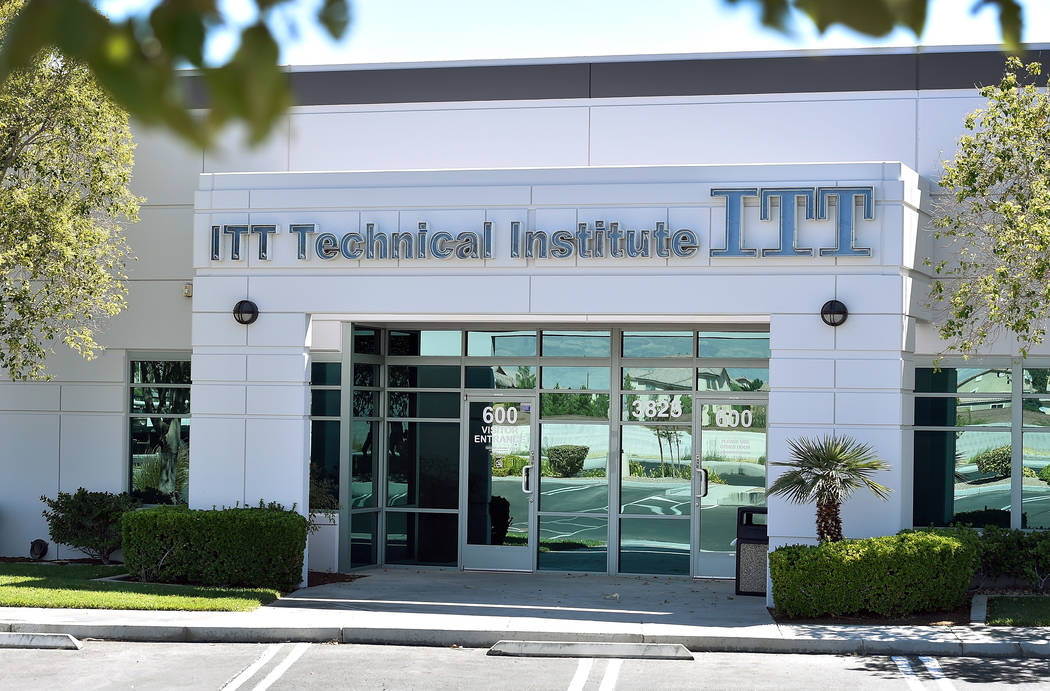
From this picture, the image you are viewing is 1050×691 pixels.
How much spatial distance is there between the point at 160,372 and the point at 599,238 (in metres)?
7.28

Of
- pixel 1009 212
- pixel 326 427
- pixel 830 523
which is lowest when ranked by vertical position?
pixel 830 523

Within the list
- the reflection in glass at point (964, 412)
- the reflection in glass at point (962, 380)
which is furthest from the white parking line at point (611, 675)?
the reflection in glass at point (962, 380)

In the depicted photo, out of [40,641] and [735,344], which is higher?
[735,344]

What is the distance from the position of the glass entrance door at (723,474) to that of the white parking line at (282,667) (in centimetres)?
626

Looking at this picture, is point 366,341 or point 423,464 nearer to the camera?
point 366,341

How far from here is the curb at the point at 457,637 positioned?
38.6ft

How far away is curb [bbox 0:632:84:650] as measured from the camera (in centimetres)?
1153

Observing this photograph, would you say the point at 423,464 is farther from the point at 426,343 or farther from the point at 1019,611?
the point at 1019,611

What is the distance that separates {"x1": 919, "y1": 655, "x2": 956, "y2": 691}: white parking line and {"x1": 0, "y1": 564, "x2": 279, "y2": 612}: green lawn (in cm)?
677

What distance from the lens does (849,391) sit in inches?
558

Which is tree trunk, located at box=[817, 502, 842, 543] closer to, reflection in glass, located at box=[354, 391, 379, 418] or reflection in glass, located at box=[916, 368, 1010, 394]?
reflection in glass, located at box=[916, 368, 1010, 394]

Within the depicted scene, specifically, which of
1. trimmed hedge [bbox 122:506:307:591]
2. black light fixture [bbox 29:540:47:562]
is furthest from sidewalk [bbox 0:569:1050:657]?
black light fixture [bbox 29:540:47:562]

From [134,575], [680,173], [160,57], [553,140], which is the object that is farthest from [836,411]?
[160,57]

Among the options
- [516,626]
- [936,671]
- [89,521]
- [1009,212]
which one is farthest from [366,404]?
[936,671]
